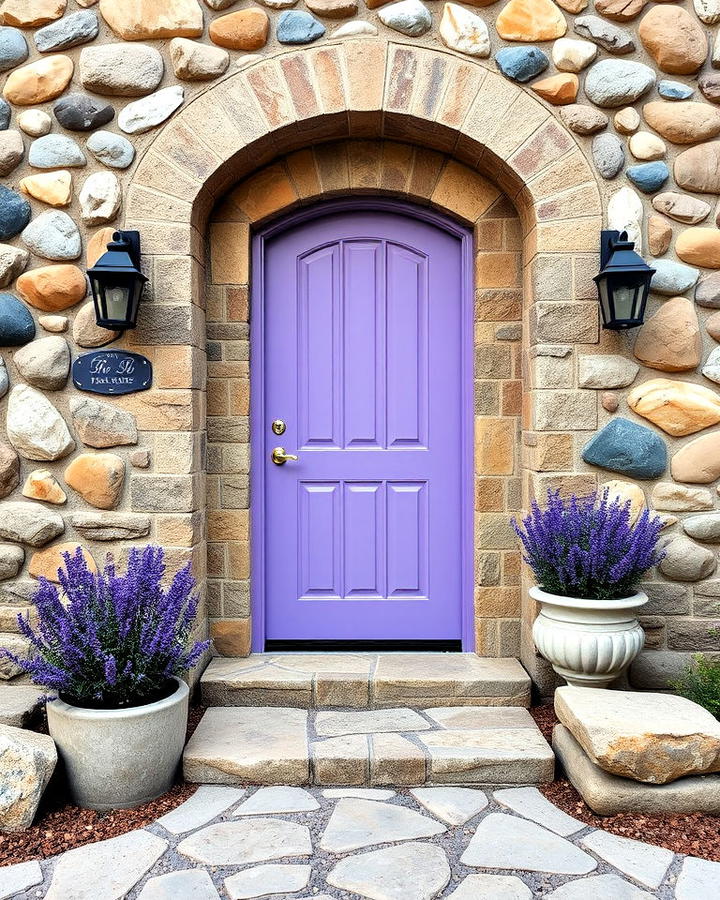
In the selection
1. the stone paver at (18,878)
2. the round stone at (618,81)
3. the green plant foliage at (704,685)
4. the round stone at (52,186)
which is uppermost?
the round stone at (618,81)

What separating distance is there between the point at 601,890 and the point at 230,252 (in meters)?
2.70

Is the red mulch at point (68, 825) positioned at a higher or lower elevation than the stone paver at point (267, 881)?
lower

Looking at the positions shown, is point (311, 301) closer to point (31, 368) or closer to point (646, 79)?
point (31, 368)

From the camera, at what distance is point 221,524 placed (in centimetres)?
347

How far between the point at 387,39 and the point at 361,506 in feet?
6.35

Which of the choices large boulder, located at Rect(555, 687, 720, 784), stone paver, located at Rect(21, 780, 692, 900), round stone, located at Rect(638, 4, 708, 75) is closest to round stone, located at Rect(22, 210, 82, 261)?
stone paver, located at Rect(21, 780, 692, 900)

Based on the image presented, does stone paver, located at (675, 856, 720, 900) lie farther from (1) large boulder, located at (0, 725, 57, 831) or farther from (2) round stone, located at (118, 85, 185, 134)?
(2) round stone, located at (118, 85, 185, 134)

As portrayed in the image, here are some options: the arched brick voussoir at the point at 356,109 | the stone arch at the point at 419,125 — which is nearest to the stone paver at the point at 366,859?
the stone arch at the point at 419,125

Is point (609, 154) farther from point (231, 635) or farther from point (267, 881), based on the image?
point (267, 881)

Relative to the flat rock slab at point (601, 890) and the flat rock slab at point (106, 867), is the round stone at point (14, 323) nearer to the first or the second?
the flat rock slab at point (106, 867)

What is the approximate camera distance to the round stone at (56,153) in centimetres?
310

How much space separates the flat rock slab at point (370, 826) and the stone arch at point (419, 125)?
1355 mm

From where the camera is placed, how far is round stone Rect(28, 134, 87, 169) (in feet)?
10.2

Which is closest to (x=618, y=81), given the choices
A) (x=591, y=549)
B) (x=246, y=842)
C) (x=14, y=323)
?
(x=591, y=549)
